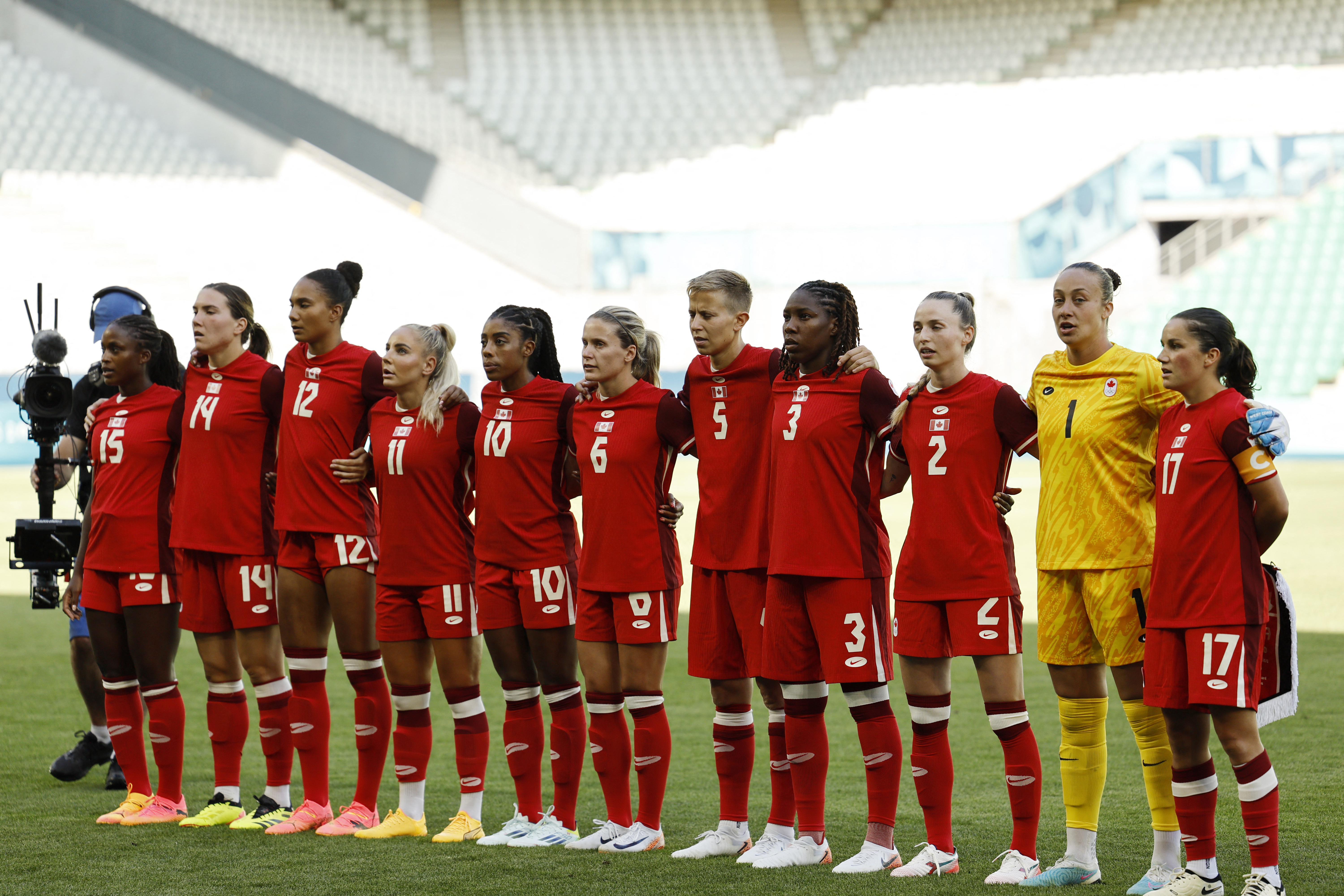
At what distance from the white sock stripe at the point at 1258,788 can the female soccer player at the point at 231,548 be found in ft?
11.1

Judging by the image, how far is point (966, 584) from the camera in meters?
4.74

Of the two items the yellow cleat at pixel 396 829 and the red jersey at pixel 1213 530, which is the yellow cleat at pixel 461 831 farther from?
the red jersey at pixel 1213 530

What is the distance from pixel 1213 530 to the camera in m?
4.34

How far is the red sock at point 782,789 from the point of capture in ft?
16.7

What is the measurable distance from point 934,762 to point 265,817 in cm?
255

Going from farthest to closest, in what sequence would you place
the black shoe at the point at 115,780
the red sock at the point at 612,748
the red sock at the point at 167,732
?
the black shoe at the point at 115,780
the red sock at the point at 167,732
the red sock at the point at 612,748

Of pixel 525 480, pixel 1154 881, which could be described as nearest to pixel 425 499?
pixel 525 480

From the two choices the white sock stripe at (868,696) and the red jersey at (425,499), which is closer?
the white sock stripe at (868,696)

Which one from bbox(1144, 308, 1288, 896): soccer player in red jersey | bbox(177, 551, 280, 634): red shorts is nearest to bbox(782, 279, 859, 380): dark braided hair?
bbox(1144, 308, 1288, 896): soccer player in red jersey

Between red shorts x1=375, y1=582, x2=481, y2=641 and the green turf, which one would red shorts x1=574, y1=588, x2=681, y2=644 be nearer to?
red shorts x1=375, y1=582, x2=481, y2=641

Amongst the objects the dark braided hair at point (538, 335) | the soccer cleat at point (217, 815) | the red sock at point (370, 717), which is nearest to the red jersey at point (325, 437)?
the red sock at point (370, 717)

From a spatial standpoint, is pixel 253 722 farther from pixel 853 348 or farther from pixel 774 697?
pixel 853 348

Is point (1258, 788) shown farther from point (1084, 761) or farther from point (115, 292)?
point (115, 292)

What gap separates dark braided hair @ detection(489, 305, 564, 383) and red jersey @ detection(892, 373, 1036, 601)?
1.43m
